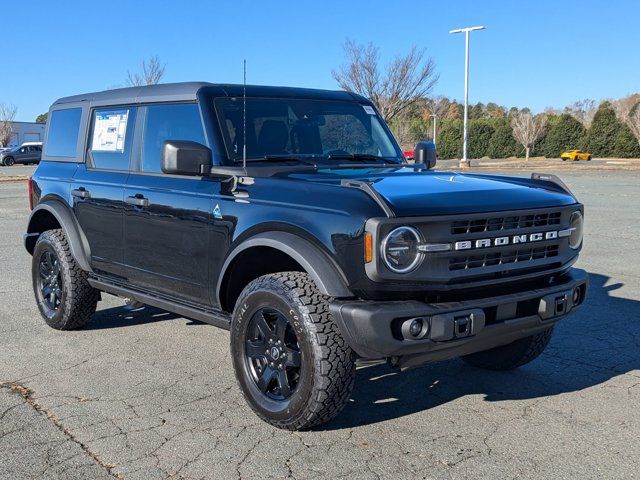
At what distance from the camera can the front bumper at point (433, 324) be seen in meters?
3.40

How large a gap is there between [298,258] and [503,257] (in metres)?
1.12

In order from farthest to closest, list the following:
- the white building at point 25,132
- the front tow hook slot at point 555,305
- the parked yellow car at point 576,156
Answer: the white building at point 25,132
the parked yellow car at point 576,156
the front tow hook slot at point 555,305

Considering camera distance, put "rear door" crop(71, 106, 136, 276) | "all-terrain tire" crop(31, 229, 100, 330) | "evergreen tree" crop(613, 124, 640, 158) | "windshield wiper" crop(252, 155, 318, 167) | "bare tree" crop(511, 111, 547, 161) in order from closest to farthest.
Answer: "windshield wiper" crop(252, 155, 318, 167), "rear door" crop(71, 106, 136, 276), "all-terrain tire" crop(31, 229, 100, 330), "evergreen tree" crop(613, 124, 640, 158), "bare tree" crop(511, 111, 547, 161)

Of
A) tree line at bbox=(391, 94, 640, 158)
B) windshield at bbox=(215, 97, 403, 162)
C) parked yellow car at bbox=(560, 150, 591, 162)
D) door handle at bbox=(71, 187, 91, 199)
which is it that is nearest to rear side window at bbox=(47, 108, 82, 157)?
door handle at bbox=(71, 187, 91, 199)

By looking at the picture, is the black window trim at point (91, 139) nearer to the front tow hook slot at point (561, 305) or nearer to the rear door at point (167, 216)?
the rear door at point (167, 216)

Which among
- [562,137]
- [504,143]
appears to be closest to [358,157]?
[562,137]

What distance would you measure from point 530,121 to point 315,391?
6302 cm

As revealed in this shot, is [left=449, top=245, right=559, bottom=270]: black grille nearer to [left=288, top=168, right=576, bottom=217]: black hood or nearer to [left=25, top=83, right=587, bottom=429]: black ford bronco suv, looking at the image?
[left=25, top=83, right=587, bottom=429]: black ford bronco suv

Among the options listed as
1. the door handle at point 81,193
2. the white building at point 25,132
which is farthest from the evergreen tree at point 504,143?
the door handle at point 81,193

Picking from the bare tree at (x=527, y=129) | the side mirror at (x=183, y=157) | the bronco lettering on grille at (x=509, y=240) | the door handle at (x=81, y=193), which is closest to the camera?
the bronco lettering on grille at (x=509, y=240)

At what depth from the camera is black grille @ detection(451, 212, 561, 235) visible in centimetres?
367

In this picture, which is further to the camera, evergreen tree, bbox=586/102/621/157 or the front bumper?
evergreen tree, bbox=586/102/621/157

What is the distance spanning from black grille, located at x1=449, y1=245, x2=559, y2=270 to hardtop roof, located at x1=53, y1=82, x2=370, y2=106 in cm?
208

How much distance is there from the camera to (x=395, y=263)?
3496 mm
